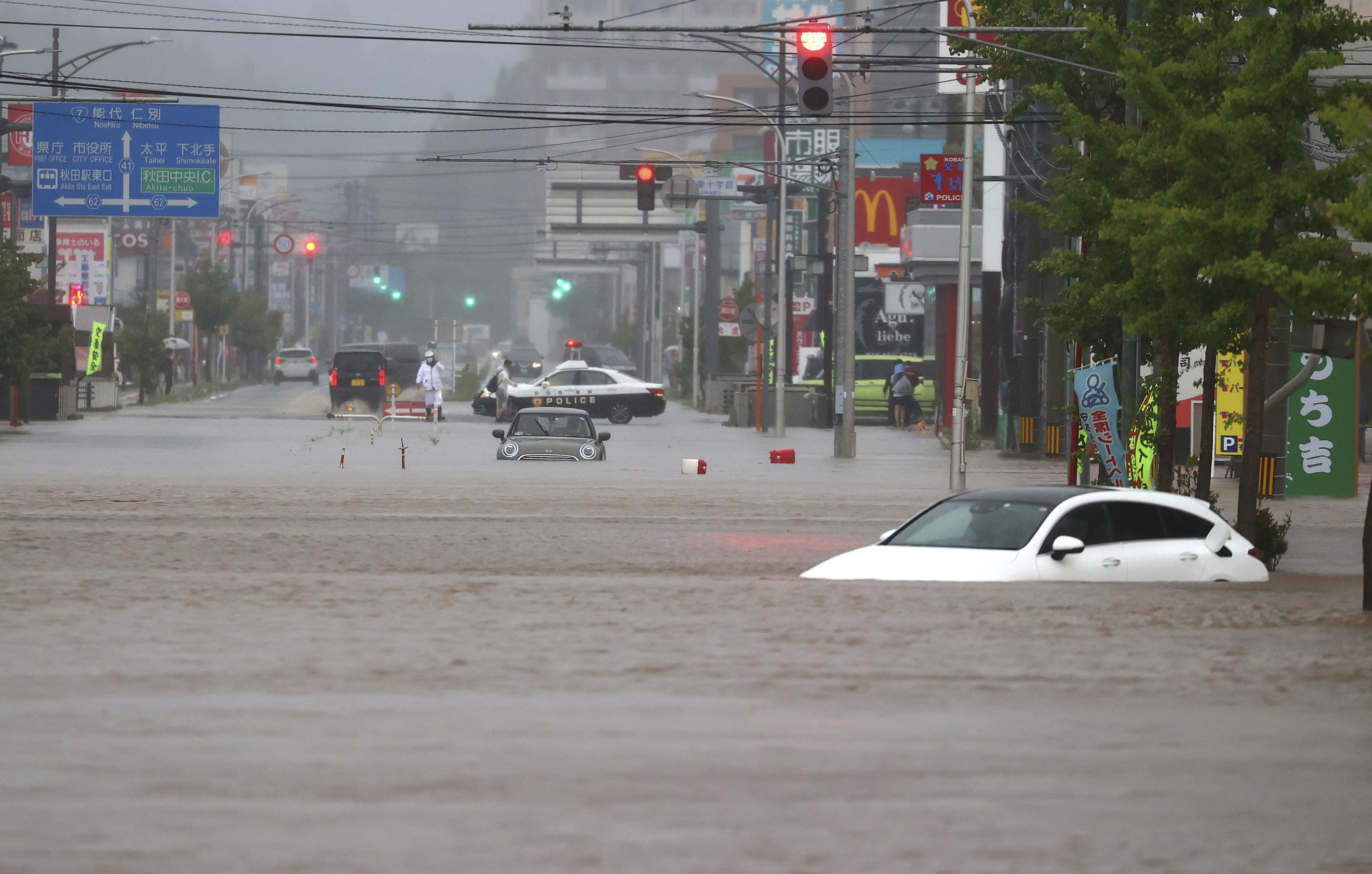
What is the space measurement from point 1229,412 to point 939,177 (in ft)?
34.8

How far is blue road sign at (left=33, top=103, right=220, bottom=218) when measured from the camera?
139 feet

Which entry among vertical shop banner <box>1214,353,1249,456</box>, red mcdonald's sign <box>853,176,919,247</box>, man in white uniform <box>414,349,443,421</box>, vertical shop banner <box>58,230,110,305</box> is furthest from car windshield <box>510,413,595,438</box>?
vertical shop banner <box>58,230,110,305</box>

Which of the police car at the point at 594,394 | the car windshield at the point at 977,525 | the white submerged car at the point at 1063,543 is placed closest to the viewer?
the white submerged car at the point at 1063,543

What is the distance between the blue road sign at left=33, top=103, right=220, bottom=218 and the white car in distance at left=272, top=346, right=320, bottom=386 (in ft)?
163

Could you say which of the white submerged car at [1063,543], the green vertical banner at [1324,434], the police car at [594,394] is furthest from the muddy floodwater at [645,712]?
the police car at [594,394]

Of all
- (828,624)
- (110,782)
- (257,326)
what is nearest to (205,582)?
(828,624)

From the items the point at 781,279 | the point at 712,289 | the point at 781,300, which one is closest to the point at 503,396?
the point at 781,300

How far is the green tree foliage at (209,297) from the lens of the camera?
8788 centimetres

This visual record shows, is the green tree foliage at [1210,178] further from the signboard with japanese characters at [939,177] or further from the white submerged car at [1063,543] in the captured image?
the signboard with japanese characters at [939,177]

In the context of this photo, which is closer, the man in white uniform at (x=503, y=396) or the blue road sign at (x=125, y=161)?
the blue road sign at (x=125, y=161)

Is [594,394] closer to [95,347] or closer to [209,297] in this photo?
[95,347]

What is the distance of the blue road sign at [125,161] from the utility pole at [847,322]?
13.2 m

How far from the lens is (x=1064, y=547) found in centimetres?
1400

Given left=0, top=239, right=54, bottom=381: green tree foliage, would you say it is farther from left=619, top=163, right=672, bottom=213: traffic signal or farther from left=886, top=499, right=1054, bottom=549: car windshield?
left=886, top=499, right=1054, bottom=549: car windshield
